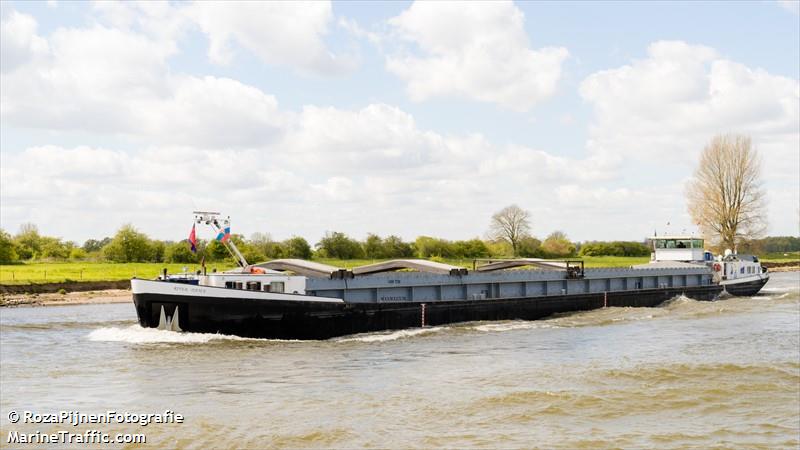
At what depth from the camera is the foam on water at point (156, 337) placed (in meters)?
27.5

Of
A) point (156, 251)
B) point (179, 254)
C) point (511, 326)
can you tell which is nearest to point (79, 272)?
point (179, 254)

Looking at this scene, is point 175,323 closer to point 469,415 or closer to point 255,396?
point 255,396

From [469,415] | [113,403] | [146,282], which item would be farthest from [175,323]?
[469,415]

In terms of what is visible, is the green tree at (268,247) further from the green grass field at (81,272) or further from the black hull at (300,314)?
the black hull at (300,314)

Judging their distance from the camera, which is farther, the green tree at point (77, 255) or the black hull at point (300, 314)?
the green tree at point (77, 255)

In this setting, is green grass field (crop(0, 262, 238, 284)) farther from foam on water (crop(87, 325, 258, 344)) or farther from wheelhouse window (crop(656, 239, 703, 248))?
wheelhouse window (crop(656, 239, 703, 248))

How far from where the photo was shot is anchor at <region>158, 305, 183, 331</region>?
1110 inches

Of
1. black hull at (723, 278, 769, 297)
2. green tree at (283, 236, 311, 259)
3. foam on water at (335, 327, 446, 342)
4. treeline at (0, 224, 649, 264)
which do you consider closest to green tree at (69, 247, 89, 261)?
treeline at (0, 224, 649, 264)

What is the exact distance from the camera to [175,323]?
2820 cm

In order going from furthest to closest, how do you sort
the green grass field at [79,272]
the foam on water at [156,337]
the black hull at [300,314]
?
the green grass field at [79,272]
the black hull at [300,314]
the foam on water at [156,337]

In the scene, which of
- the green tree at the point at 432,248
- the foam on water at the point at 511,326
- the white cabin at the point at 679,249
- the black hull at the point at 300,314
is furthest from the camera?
the green tree at the point at 432,248

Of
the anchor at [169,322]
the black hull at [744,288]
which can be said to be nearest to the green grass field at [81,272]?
the anchor at [169,322]

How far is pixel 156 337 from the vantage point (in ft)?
92.0

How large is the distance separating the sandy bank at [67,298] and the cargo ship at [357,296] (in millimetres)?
19302
